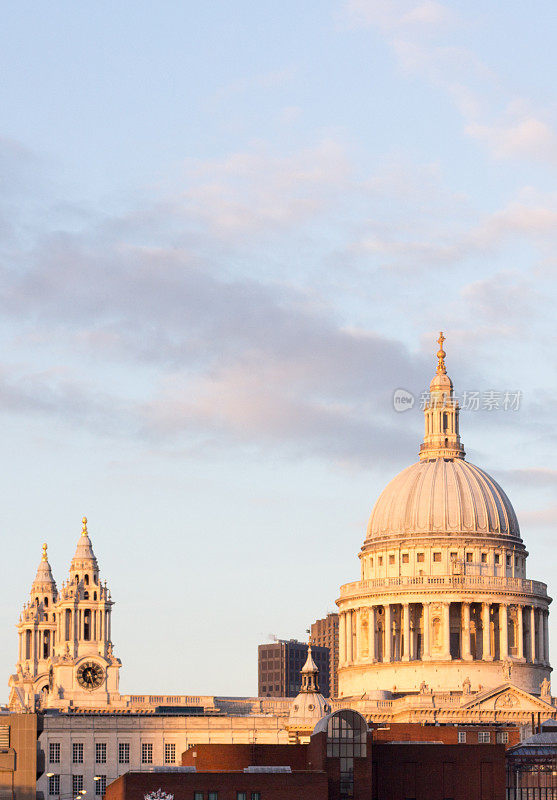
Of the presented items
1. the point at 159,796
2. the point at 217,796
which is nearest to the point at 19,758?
the point at 159,796

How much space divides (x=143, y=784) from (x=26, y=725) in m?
→ 21.5

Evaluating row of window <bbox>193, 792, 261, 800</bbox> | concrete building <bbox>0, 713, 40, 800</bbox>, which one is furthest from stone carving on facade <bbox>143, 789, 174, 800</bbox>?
concrete building <bbox>0, 713, 40, 800</bbox>

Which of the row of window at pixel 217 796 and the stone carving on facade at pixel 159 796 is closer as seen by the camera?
the stone carving on facade at pixel 159 796

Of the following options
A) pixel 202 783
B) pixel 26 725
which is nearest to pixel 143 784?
pixel 202 783

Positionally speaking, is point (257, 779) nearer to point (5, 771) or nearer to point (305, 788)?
point (305, 788)

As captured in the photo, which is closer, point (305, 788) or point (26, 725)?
point (26, 725)

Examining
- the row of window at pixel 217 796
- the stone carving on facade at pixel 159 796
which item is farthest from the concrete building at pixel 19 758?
the row of window at pixel 217 796

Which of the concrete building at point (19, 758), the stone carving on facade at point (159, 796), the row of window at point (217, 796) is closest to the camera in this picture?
the concrete building at point (19, 758)

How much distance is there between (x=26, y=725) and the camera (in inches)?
6737

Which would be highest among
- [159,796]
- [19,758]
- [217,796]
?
[19,758]

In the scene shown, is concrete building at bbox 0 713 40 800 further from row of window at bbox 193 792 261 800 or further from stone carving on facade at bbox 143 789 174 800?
row of window at bbox 193 792 261 800

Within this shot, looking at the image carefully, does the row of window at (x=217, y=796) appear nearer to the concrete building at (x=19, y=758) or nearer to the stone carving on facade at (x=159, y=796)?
the stone carving on facade at (x=159, y=796)

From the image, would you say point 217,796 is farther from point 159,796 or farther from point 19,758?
point 19,758

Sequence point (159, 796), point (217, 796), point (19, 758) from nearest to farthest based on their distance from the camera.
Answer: point (19, 758), point (159, 796), point (217, 796)
